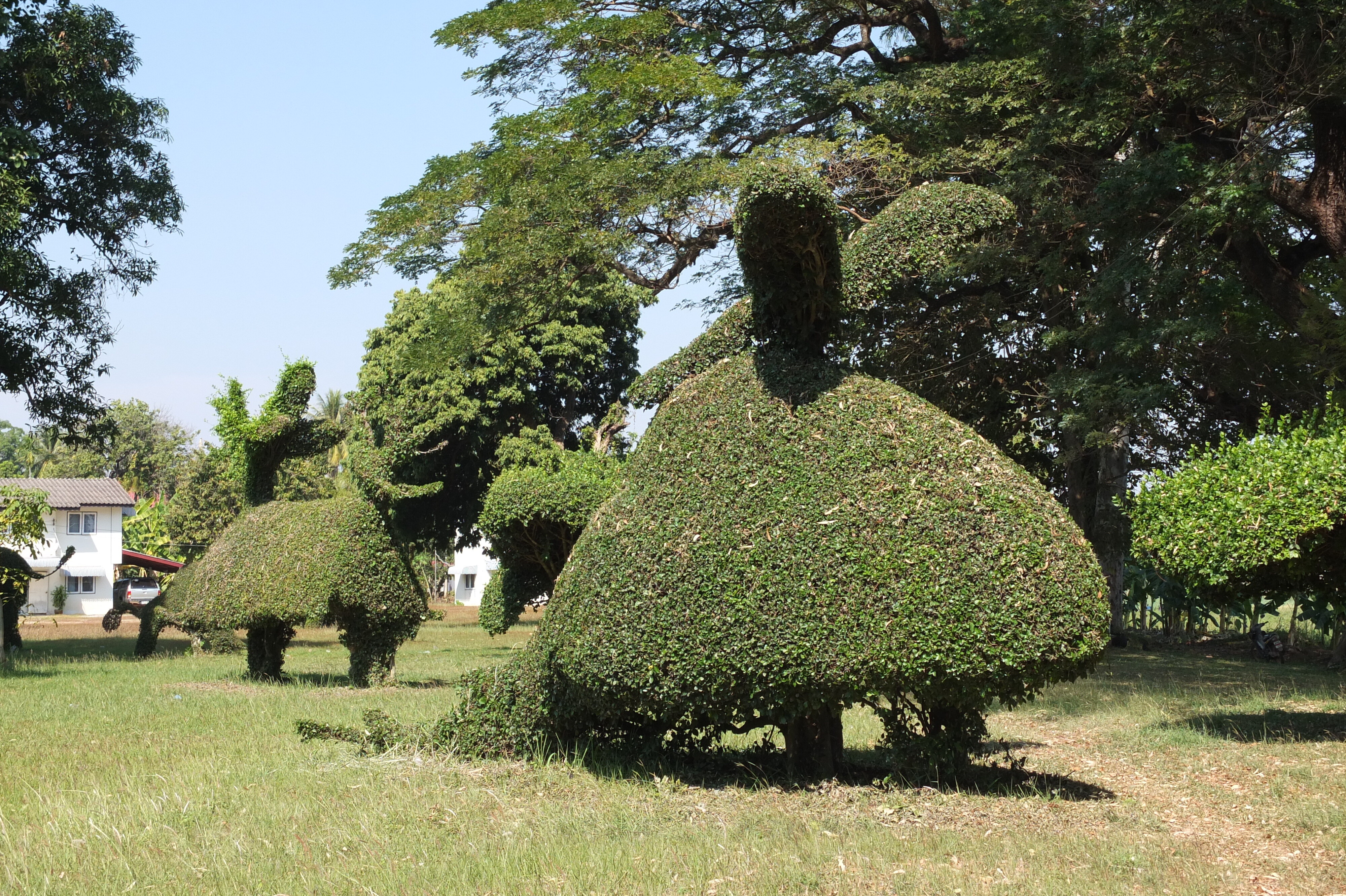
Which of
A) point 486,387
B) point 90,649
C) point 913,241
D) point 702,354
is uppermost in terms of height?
point 486,387

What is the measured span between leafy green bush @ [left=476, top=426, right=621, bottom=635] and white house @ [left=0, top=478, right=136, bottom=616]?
38975 mm

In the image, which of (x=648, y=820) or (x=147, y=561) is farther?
(x=147, y=561)

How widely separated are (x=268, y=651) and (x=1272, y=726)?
12667 mm

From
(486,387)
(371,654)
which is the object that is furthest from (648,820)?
(486,387)

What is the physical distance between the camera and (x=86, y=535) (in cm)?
4469

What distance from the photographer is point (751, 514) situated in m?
6.51

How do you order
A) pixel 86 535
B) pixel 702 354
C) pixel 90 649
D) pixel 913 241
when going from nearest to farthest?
pixel 913 241 < pixel 702 354 < pixel 90 649 < pixel 86 535

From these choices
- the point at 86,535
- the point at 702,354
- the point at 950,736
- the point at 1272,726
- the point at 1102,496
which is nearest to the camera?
the point at 950,736

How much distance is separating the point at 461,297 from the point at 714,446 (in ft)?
43.9

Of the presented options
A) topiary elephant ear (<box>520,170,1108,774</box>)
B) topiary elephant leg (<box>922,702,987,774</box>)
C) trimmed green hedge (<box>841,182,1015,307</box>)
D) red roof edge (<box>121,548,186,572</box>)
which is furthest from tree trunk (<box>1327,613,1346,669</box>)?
red roof edge (<box>121,548,186,572</box>)

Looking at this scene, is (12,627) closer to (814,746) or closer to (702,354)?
(702,354)

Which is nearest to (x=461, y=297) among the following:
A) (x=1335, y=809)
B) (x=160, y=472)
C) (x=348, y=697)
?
(x=348, y=697)

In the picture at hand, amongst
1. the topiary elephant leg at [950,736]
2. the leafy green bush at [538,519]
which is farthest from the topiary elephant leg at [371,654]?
the topiary elephant leg at [950,736]

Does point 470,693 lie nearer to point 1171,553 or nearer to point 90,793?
point 90,793
